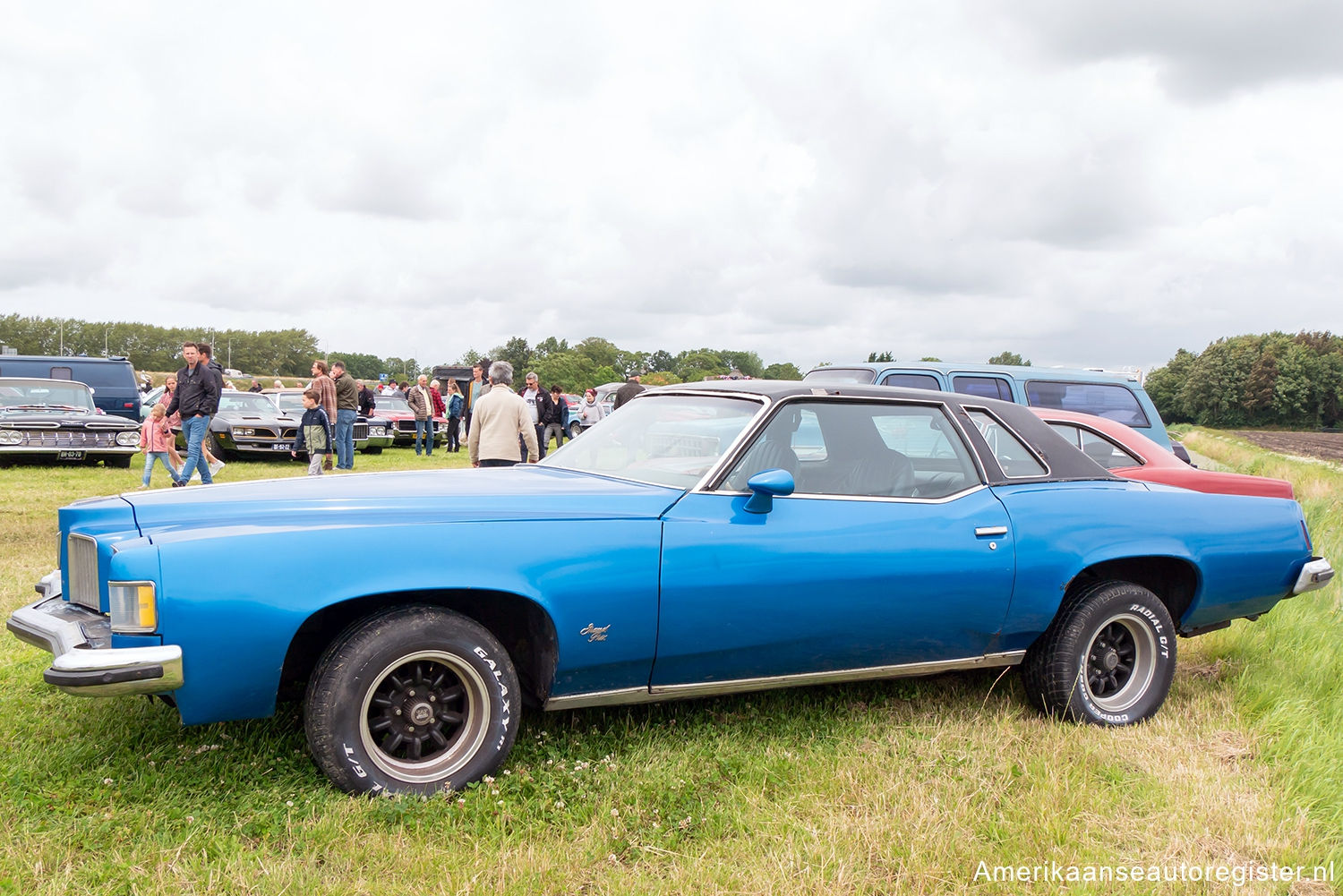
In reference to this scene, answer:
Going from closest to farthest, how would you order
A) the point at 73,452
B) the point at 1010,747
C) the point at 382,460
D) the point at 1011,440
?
the point at 1010,747 < the point at 1011,440 < the point at 73,452 < the point at 382,460

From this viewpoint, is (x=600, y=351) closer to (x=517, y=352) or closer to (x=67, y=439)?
(x=517, y=352)

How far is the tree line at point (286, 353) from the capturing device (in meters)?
124

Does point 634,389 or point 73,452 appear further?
point 634,389

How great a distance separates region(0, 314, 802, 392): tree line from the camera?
12394cm

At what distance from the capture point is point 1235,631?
5711mm

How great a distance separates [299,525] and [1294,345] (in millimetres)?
114685

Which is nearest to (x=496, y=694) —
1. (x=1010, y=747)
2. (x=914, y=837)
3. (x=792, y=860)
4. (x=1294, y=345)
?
(x=792, y=860)

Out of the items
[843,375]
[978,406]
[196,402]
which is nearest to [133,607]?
[978,406]

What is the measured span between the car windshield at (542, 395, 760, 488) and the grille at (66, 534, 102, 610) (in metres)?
1.86

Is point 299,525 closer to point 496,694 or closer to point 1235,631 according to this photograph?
point 496,694

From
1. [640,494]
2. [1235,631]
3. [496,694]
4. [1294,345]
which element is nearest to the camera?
[496,694]

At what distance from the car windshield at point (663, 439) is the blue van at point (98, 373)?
1673 cm

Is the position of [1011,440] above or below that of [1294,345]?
below

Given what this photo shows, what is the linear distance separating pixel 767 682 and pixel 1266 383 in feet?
359
